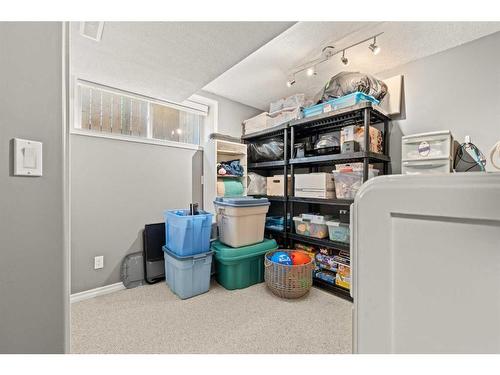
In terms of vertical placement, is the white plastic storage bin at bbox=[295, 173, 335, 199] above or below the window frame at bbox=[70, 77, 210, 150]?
below

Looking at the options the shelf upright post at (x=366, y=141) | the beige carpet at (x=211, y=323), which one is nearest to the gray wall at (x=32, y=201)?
the beige carpet at (x=211, y=323)

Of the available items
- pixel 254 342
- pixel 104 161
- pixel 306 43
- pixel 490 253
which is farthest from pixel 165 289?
pixel 306 43

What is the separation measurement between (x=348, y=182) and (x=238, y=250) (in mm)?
1279

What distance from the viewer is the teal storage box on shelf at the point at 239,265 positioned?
7.37 ft

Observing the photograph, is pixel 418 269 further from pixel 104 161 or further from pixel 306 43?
pixel 104 161

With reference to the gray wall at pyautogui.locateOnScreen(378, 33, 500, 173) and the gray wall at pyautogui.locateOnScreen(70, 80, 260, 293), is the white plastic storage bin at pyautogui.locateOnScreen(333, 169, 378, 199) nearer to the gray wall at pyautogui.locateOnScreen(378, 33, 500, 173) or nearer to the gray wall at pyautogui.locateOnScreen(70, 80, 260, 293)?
the gray wall at pyautogui.locateOnScreen(378, 33, 500, 173)

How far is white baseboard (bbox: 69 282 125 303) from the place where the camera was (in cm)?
204

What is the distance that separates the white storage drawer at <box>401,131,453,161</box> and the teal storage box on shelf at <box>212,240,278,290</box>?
1.68 meters

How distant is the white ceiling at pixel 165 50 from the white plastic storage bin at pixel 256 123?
106 cm

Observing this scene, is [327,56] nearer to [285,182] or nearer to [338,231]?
[285,182]

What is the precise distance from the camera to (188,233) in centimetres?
207

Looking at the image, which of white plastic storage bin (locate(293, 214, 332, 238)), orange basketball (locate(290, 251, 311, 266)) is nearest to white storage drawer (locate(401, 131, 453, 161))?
white plastic storage bin (locate(293, 214, 332, 238))

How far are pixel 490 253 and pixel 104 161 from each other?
2.61m

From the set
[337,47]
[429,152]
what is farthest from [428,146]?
[337,47]
